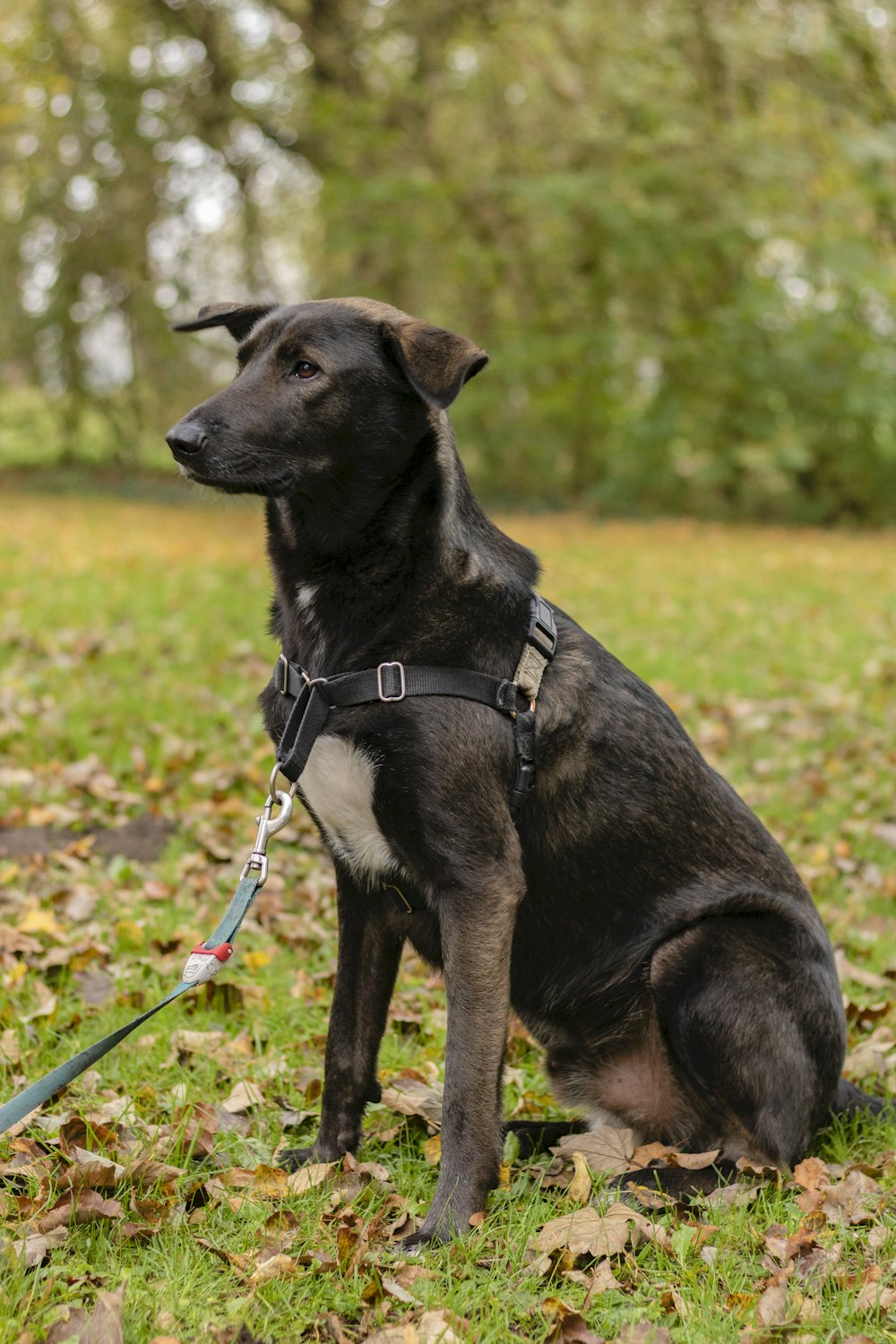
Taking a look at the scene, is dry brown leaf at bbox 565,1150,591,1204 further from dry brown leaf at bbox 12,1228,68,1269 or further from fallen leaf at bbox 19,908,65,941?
fallen leaf at bbox 19,908,65,941

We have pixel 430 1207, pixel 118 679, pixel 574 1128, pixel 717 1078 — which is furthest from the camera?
pixel 118 679

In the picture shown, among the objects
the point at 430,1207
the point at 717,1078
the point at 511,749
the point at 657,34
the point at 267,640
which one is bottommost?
the point at 267,640

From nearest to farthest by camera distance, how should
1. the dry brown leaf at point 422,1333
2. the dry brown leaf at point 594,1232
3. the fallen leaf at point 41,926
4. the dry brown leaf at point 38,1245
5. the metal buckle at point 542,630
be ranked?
1. the dry brown leaf at point 422,1333
2. the dry brown leaf at point 38,1245
3. the dry brown leaf at point 594,1232
4. the metal buckle at point 542,630
5. the fallen leaf at point 41,926

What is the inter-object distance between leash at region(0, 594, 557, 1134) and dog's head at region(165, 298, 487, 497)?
470 mm

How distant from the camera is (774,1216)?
2.75 metres

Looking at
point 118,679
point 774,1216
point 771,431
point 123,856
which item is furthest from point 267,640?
point 771,431

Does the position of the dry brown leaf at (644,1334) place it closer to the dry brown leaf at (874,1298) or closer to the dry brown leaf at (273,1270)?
the dry brown leaf at (874,1298)

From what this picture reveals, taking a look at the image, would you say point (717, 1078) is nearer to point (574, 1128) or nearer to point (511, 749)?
point (574, 1128)

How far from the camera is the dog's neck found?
112 inches

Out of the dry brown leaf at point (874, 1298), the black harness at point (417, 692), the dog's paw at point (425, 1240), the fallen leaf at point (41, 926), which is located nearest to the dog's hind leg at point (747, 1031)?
the dry brown leaf at point (874, 1298)

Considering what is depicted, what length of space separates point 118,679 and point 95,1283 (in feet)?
17.1

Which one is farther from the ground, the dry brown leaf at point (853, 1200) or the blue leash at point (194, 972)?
the blue leash at point (194, 972)

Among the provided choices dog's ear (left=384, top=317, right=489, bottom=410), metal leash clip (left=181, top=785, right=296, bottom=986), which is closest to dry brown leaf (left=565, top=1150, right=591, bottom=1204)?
metal leash clip (left=181, top=785, right=296, bottom=986)

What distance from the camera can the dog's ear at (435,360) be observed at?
107 inches
